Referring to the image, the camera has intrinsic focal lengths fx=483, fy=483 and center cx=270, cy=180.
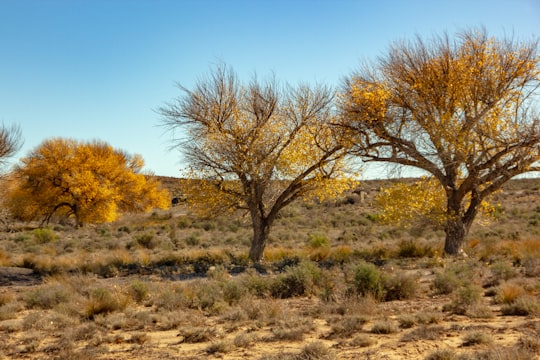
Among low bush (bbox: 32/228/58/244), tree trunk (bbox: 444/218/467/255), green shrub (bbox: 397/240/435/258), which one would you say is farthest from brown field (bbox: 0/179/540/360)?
low bush (bbox: 32/228/58/244)

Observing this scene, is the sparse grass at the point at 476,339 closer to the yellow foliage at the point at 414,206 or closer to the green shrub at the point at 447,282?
the green shrub at the point at 447,282

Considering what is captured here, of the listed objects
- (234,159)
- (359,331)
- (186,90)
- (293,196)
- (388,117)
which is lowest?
(359,331)

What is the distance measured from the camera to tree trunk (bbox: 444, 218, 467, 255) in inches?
681

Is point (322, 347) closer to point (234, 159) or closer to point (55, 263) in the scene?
point (234, 159)

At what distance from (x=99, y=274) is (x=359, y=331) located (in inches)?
462

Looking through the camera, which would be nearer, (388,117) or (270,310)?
(270,310)

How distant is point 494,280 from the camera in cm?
1193

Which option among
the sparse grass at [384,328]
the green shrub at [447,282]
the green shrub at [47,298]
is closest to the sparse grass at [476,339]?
the sparse grass at [384,328]

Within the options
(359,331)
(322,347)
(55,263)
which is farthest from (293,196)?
(322,347)

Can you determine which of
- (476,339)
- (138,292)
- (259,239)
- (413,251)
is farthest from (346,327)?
(413,251)

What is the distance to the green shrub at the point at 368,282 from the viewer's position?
10.6 metres

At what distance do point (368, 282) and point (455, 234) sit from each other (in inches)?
314

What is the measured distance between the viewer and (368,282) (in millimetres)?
10758

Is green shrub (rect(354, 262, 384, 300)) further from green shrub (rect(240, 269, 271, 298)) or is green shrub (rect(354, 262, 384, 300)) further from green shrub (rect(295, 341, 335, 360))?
green shrub (rect(295, 341, 335, 360))
